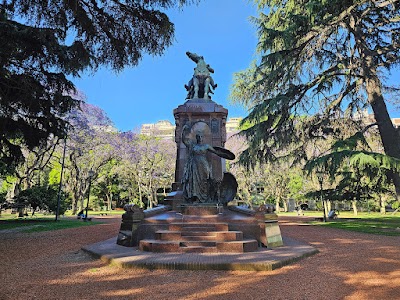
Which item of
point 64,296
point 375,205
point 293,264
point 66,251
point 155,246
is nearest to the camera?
point 64,296

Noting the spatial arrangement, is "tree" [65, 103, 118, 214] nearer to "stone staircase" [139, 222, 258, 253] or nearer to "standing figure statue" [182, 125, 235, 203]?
"standing figure statue" [182, 125, 235, 203]

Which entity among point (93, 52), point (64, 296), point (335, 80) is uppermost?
point (335, 80)

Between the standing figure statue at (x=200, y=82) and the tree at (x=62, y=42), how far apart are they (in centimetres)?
418

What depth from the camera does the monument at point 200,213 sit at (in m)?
6.41

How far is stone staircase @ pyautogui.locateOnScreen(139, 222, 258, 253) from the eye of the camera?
612cm

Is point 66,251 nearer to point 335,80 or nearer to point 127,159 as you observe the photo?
point 335,80

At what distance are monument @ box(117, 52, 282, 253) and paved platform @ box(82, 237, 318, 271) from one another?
1.15 ft

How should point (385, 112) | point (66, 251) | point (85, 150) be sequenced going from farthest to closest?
point (85, 150), point (385, 112), point (66, 251)

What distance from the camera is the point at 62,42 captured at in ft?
24.9

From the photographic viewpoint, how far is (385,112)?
12789 mm

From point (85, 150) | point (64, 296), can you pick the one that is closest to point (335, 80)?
point (64, 296)

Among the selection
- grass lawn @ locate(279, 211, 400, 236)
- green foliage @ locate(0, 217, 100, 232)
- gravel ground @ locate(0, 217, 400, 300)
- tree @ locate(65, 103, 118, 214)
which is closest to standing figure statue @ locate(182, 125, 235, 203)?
gravel ground @ locate(0, 217, 400, 300)

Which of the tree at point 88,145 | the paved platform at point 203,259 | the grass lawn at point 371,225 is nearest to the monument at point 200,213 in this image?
the paved platform at point 203,259

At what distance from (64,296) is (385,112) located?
13.7 m
